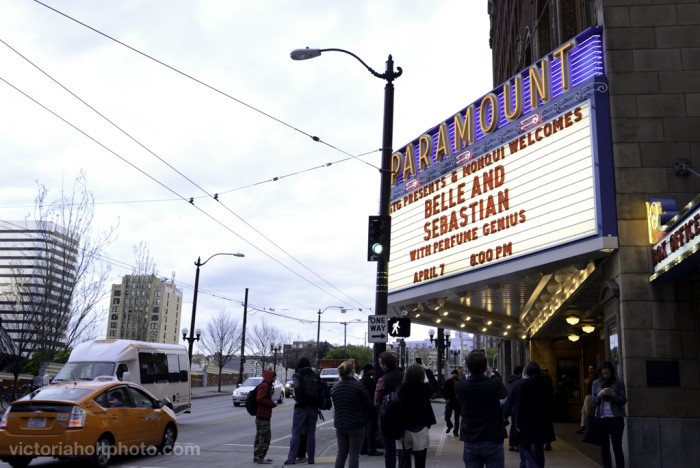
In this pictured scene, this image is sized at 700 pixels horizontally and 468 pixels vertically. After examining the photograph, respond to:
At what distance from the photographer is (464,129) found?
1505 centimetres

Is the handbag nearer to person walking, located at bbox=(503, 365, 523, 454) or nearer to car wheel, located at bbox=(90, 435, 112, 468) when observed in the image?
person walking, located at bbox=(503, 365, 523, 454)

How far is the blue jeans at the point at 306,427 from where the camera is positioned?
38.6 feet

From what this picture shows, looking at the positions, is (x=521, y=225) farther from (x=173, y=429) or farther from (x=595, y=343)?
(x=595, y=343)

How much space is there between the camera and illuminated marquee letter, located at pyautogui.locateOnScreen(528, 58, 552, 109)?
1237 centimetres

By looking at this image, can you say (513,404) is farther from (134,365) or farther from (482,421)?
(134,365)

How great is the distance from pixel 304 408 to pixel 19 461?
4838 millimetres

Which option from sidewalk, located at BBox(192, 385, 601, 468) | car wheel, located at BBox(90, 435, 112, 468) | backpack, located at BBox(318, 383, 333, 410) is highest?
backpack, located at BBox(318, 383, 333, 410)

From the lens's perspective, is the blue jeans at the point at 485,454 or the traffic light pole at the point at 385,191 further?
the traffic light pole at the point at 385,191

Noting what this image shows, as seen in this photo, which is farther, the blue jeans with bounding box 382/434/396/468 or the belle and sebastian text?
the belle and sebastian text

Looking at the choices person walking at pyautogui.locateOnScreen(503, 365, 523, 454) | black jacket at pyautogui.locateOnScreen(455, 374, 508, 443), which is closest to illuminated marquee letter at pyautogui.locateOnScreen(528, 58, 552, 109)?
person walking at pyautogui.locateOnScreen(503, 365, 523, 454)

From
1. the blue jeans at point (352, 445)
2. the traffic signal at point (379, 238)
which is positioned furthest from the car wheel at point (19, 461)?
the traffic signal at point (379, 238)

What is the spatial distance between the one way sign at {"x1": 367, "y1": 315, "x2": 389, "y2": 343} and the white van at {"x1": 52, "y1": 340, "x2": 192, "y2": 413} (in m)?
7.25

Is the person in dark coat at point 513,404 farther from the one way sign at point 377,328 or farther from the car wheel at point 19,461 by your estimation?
the car wheel at point 19,461

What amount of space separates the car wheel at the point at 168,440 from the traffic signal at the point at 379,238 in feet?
17.7
